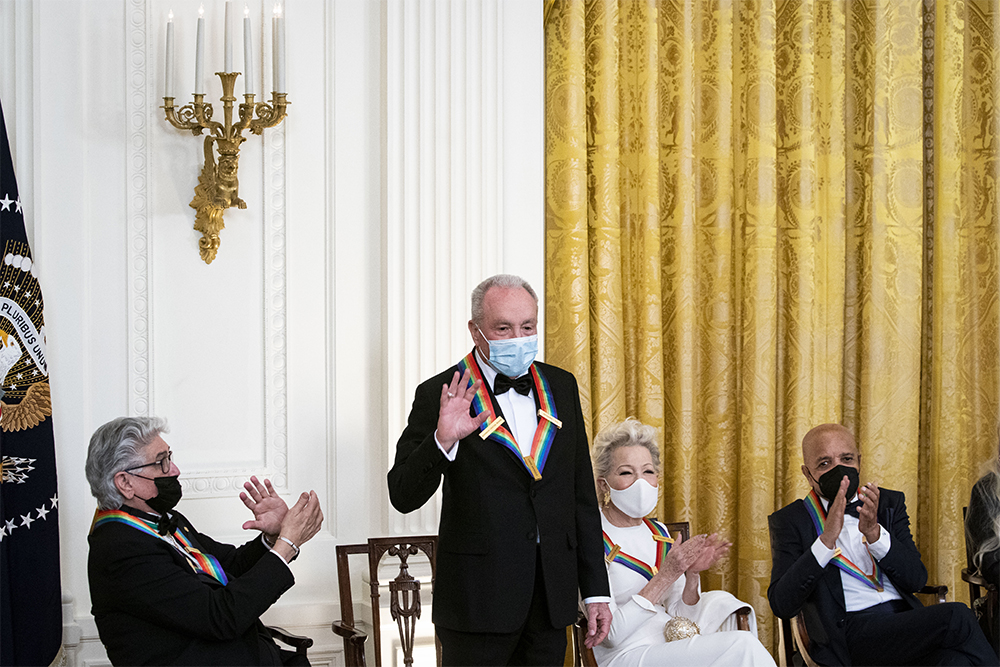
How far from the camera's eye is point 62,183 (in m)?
3.44

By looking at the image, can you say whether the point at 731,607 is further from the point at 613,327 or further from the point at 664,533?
the point at 613,327

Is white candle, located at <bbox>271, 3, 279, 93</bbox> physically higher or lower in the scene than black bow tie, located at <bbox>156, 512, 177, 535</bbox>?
higher

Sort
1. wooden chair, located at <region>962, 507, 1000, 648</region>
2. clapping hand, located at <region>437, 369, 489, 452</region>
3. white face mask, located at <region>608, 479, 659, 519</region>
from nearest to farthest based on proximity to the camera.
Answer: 1. clapping hand, located at <region>437, 369, 489, 452</region>
2. white face mask, located at <region>608, 479, 659, 519</region>
3. wooden chair, located at <region>962, 507, 1000, 648</region>

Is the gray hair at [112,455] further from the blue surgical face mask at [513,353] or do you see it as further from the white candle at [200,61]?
the white candle at [200,61]

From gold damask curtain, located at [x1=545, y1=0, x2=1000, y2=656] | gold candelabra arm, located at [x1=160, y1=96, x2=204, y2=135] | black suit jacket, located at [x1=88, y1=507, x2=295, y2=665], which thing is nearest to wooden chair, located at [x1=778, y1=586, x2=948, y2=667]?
gold damask curtain, located at [x1=545, y1=0, x2=1000, y2=656]

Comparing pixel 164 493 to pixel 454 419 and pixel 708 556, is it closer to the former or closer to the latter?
pixel 454 419

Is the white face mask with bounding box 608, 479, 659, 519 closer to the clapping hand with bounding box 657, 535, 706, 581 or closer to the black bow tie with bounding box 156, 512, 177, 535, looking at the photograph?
the clapping hand with bounding box 657, 535, 706, 581

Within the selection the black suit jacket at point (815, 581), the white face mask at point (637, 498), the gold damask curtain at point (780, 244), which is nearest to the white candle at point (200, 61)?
the gold damask curtain at point (780, 244)

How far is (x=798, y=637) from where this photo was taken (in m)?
3.43

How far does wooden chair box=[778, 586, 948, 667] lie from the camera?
11.2 ft

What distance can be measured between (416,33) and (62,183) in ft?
4.73

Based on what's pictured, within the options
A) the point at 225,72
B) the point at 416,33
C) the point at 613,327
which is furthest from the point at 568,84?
the point at 225,72

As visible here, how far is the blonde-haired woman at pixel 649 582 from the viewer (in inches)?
120

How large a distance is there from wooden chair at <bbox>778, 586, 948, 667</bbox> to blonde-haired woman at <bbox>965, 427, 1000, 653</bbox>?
166mm
